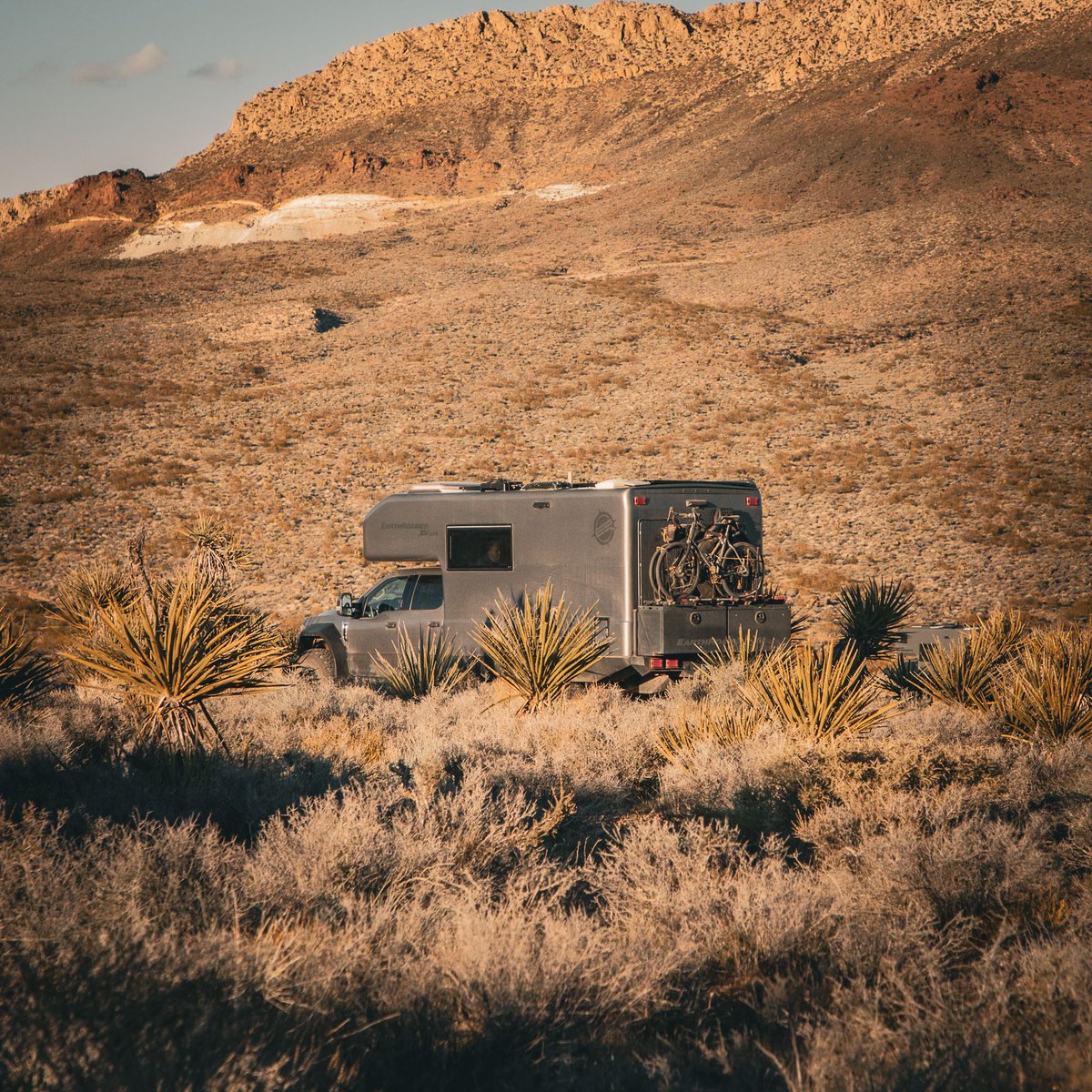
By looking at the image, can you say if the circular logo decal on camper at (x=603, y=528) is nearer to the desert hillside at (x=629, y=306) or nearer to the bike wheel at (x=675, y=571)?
the bike wheel at (x=675, y=571)

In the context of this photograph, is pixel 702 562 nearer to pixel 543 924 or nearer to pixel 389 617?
pixel 389 617

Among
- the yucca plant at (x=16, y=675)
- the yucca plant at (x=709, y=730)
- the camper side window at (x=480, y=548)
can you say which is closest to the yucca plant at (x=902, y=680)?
the yucca plant at (x=709, y=730)

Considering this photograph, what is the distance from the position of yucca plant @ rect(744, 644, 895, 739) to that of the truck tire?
230 inches

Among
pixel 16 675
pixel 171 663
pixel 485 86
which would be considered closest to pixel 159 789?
pixel 171 663

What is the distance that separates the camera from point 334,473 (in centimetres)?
2747

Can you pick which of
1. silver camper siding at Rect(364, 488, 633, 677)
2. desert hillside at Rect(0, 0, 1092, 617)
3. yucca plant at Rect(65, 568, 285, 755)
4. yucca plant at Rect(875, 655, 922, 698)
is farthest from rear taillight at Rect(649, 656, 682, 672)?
desert hillside at Rect(0, 0, 1092, 617)

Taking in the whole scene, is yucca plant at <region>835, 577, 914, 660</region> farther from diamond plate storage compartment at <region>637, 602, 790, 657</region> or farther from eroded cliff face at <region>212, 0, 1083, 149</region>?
eroded cliff face at <region>212, 0, 1083, 149</region>

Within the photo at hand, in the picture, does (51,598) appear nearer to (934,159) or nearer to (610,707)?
(610,707)

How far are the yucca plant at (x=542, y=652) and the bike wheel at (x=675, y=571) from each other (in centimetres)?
93

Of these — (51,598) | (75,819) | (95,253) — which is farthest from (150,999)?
(95,253)

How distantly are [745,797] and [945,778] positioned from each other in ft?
4.70

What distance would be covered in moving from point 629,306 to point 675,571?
1386 inches

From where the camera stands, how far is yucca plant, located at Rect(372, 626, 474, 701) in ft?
34.4

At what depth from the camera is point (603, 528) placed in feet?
33.4
